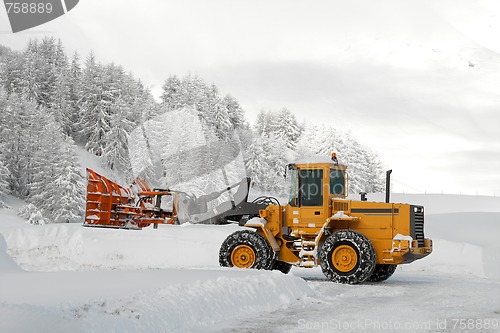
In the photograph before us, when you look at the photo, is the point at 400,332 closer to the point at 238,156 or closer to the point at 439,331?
the point at 439,331

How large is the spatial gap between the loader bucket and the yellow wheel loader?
244 inches

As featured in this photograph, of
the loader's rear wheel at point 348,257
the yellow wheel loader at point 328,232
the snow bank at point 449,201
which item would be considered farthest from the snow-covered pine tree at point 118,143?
→ the loader's rear wheel at point 348,257

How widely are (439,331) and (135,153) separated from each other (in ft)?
197

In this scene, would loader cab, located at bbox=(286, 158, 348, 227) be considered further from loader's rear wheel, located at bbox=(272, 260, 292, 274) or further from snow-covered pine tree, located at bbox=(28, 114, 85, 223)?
snow-covered pine tree, located at bbox=(28, 114, 85, 223)

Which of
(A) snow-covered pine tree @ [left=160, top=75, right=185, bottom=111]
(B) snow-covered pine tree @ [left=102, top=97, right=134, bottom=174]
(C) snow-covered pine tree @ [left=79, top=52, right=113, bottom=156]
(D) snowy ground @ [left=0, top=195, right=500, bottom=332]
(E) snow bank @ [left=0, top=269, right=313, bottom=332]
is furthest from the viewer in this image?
(A) snow-covered pine tree @ [left=160, top=75, right=185, bottom=111]

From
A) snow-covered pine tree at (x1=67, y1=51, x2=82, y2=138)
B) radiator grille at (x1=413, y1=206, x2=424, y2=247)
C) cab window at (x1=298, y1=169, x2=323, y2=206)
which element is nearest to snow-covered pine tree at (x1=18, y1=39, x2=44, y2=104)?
snow-covered pine tree at (x1=67, y1=51, x2=82, y2=138)

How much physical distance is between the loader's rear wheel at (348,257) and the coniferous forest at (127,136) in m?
35.6

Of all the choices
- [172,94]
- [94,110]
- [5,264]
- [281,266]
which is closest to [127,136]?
[94,110]

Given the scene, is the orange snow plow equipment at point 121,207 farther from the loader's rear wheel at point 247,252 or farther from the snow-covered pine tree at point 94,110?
the snow-covered pine tree at point 94,110

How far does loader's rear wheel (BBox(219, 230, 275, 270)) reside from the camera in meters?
17.5

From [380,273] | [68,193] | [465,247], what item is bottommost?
[380,273]

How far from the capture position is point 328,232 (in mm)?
17594

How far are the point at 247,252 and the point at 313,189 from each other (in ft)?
8.30

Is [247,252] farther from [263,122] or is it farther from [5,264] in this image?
[263,122]
